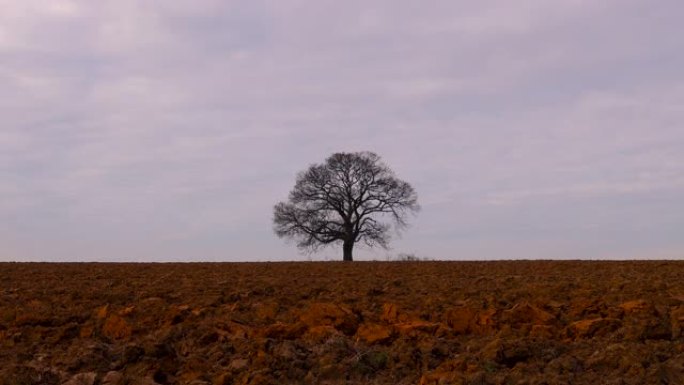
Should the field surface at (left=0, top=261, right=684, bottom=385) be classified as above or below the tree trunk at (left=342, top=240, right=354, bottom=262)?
below

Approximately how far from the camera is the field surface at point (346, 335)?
7.18 meters

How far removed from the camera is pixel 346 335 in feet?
28.7

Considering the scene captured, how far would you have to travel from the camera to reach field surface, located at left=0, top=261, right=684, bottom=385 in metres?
7.18

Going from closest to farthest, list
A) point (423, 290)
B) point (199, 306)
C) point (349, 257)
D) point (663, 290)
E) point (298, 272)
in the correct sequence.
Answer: point (199, 306), point (663, 290), point (423, 290), point (298, 272), point (349, 257)

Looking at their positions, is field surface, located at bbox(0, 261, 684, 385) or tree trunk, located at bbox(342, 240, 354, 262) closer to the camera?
field surface, located at bbox(0, 261, 684, 385)

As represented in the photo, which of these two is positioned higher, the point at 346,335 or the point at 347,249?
the point at 347,249

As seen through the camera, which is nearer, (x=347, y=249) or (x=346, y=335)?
(x=346, y=335)

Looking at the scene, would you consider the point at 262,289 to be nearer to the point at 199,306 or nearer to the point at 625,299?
the point at 199,306

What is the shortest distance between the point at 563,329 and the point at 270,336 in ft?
10.3

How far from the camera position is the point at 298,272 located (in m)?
18.4

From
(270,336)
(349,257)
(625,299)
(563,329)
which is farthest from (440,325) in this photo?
(349,257)

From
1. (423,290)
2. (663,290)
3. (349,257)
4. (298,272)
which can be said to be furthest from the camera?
(349,257)

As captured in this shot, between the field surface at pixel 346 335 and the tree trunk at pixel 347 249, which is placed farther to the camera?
the tree trunk at pixel 347 249

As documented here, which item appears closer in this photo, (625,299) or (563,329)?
(563,329)
